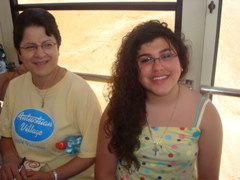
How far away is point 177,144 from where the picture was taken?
3.88 feet

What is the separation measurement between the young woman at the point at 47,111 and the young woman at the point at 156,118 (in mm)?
134

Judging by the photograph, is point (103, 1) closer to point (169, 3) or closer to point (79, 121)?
point (169, 3)

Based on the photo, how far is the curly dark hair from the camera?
117cm

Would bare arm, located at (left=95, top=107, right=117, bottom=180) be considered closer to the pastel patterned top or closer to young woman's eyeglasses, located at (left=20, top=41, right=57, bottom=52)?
the pastel patterned top

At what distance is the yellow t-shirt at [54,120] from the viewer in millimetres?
1344

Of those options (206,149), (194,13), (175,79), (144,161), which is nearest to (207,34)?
(194,13)

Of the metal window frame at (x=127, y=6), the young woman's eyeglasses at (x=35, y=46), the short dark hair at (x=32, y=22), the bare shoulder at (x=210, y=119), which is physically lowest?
the bare shoulder at (x=210, y=119)

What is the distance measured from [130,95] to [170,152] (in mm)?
353

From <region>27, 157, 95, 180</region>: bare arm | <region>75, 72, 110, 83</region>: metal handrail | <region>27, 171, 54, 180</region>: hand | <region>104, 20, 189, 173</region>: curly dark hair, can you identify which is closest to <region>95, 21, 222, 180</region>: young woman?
<region>104, 20, 189, 173</region>: curly dark hair

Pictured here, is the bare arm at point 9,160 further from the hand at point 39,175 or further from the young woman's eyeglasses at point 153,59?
the young woman's eyeglasses at point 153,59

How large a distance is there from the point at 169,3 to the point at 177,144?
0.99 m

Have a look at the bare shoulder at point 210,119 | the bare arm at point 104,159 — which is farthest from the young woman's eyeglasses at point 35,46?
the bare shoulder at point 210,119

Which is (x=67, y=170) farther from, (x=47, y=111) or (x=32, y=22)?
(x=32, y=22)

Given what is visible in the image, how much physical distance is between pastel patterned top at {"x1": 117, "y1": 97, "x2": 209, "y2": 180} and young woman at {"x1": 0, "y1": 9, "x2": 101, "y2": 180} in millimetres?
312
